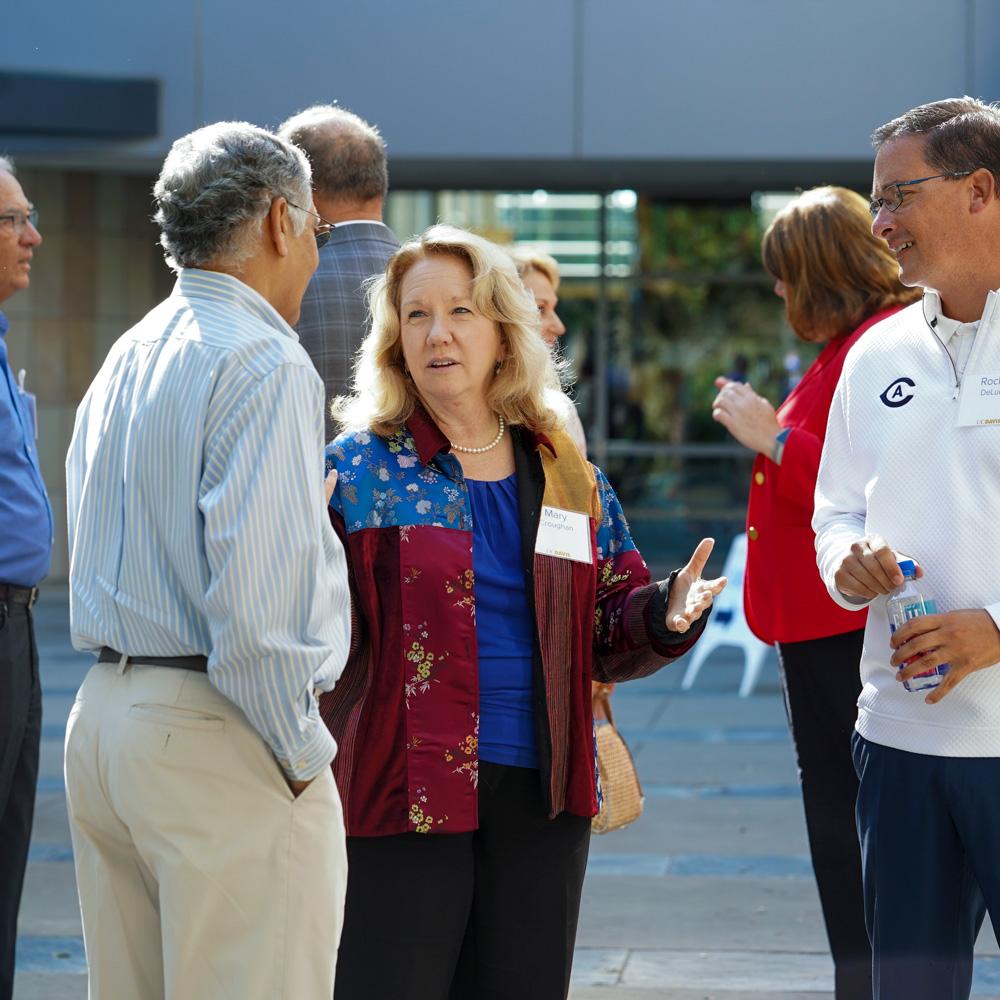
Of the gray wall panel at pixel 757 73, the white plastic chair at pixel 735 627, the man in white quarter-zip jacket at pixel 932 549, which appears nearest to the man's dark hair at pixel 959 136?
the man in white quarter-zip jacket at pixel 932 549

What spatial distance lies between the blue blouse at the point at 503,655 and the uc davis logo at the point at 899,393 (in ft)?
2.46

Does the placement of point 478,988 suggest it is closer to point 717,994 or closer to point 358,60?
point 717,994

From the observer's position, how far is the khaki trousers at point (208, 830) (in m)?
2.46

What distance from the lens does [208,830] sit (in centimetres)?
248

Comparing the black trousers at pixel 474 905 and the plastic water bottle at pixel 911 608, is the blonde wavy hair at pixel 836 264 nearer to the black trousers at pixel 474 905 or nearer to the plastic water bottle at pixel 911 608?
the plastic water bottle at pixel 911 608

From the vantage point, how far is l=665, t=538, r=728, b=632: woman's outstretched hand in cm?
299

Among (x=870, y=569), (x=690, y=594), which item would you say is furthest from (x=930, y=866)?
(x=690, y=594)

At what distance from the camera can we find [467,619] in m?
2.95

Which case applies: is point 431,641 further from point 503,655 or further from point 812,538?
point 812,538

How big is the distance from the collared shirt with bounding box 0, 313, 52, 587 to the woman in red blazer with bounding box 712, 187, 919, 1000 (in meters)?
1.72

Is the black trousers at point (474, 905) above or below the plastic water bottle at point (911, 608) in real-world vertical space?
below

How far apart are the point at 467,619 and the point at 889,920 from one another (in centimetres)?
93

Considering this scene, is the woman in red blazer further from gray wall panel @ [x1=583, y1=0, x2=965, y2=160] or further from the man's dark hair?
gray wall panel @ [x1=583, y1=0, x2=965, y2=160]

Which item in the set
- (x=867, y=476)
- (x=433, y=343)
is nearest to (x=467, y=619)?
(x=433, y=343)
